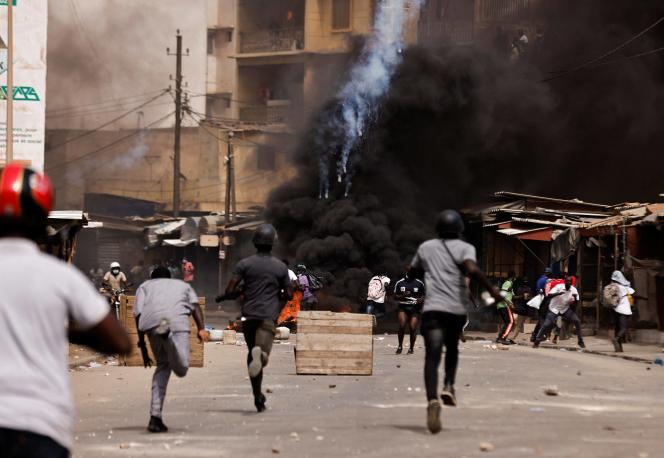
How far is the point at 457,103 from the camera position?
135ft

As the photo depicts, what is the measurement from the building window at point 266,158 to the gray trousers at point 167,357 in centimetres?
5134

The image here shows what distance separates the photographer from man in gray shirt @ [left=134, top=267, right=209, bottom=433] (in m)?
10.1

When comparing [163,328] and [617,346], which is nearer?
[163,328]

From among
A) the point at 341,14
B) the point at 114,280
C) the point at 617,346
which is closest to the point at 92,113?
the point at 341,14

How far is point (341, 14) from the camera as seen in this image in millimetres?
57875

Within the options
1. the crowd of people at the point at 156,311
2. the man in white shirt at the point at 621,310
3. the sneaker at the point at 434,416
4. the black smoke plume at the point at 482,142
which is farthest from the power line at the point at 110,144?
the sneaker at the point at 434,416

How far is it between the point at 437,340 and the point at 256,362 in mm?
2002

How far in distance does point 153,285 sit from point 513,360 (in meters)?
9.77

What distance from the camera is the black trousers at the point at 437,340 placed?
31.5 ft

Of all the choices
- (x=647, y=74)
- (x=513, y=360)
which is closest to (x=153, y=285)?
(x=513, y=360)

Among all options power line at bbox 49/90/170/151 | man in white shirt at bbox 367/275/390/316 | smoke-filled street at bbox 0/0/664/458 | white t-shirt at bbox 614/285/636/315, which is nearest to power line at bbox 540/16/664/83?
smoke-filled street at bbox 0/0/664/458

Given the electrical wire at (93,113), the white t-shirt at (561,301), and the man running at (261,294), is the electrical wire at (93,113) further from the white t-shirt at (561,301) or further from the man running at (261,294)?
the man running at (261,294)

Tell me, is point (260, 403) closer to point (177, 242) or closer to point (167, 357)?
point (167, 357)

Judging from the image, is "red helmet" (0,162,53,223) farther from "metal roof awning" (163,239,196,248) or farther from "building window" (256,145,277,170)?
"building window" (256,145,277,170)
